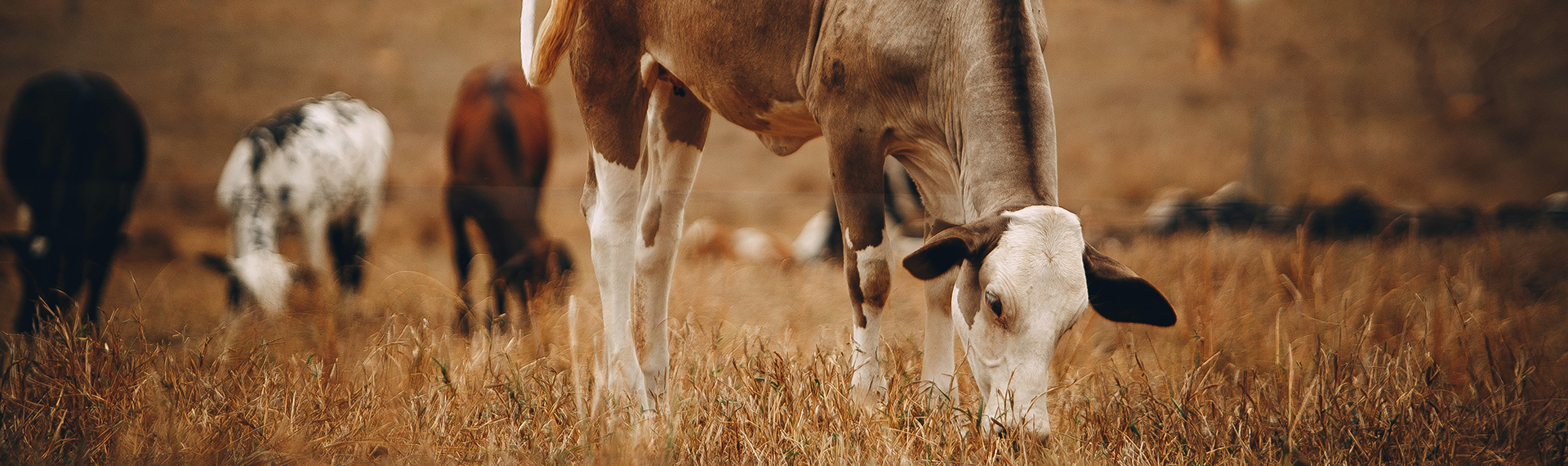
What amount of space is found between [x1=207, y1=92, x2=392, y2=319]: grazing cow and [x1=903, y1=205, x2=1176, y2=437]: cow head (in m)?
3.46

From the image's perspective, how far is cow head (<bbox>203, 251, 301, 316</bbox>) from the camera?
14.7 ft

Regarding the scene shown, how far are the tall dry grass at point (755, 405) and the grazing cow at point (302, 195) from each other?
1.37 metres

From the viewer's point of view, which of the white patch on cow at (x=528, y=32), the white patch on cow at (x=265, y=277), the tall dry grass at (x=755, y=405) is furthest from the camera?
the white patch on cow at (x=265, y=277)

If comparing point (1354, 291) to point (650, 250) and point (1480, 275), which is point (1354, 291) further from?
point (650, 250)

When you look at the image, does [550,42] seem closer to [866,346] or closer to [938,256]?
[866,346]

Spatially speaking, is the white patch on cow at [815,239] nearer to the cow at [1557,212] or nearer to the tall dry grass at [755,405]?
the tall dry grass at [755,405]

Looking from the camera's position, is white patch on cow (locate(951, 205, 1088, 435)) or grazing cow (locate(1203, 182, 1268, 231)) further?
grazing cow (locate(1203, 182, 1268, 231))

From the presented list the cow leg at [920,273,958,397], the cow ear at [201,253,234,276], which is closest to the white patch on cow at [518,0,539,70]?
the cow leg at [920,273,958,397]

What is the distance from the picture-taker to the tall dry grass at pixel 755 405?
217cm

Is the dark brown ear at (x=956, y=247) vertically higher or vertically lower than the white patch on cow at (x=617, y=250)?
higher

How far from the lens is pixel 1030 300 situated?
1.82 m

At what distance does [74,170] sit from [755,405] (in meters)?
5.00

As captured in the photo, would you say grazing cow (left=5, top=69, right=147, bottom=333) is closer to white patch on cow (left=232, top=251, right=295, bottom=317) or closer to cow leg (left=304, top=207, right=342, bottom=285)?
white patch on cow (left=232, top=251, right=295, bottom=317)

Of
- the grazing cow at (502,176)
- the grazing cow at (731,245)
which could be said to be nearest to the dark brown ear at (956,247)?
the grazing cow at (502,176)
